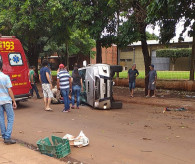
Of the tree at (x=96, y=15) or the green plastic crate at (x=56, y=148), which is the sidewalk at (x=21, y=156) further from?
the tree at (x=96, y=15)

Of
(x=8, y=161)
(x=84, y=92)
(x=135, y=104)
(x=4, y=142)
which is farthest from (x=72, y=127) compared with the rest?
(x=135, y=104)

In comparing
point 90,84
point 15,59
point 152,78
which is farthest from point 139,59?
point 15,59

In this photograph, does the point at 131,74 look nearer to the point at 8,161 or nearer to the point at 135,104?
the point at 135,104

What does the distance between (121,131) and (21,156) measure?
9.02 ft

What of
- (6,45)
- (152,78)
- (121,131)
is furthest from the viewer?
(152,78)

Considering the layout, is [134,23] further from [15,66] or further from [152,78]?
[15,66]

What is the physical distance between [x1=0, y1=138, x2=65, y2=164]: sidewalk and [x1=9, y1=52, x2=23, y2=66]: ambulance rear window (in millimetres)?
5265

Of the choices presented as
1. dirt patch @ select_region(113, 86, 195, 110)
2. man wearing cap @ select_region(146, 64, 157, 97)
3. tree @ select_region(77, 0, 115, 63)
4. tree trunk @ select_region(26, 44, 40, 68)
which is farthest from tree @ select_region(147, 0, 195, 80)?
tree trunk @ select_region(26, 44, 40, 68)

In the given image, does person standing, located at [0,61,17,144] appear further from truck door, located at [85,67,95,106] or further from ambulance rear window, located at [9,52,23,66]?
ambulance rear window, located at [9,52,23,66]

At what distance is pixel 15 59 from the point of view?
9898 millimetres

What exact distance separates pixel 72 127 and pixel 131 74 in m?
6.37

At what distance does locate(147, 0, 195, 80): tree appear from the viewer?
8.09 metres

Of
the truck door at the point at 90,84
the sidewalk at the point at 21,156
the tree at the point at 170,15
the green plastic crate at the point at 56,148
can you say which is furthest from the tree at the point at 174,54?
the sidewalk at the point at 21,156

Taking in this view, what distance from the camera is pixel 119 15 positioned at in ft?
45.3
